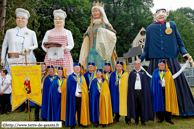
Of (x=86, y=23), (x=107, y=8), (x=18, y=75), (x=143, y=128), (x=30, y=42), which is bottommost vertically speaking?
(x=143, y=128)

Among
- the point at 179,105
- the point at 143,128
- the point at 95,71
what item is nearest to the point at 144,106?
the point at 143,128

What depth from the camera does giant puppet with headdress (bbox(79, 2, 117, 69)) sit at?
566 cm

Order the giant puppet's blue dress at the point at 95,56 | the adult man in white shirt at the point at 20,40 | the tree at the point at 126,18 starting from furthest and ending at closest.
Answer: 1. the tree at the point at 126,18
2. the adult man in white shirt at the point at 20,40
3. the giant puppet's blue dress at the point at 95,56

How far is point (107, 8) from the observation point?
2288 cm

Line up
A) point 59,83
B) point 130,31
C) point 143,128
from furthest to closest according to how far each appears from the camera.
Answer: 1. point 130,31
2. point 59,83
3. point 143,128

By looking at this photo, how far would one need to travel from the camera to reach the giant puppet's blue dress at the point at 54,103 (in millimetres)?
4680

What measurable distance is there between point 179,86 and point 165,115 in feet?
3.01

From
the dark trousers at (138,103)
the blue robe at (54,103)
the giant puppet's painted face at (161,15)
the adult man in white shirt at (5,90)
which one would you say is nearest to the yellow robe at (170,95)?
the dark trousers at (138,103)

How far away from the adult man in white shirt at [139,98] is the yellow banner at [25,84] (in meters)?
2.35

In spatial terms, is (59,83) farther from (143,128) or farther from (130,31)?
(130,31)

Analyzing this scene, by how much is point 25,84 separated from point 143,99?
305 centimetres

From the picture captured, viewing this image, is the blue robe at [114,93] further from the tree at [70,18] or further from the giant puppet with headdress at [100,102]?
the tree at [70,18]

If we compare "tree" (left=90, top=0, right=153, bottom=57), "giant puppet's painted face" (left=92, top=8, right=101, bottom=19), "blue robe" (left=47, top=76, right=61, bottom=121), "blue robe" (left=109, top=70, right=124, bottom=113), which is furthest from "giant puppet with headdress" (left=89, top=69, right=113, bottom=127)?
"tree" (left=90, top=0, right=153, bottom=57)

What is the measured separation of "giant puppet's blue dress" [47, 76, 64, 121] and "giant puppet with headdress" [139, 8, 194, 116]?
2.66 meters
